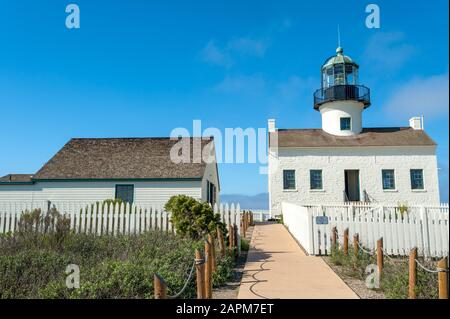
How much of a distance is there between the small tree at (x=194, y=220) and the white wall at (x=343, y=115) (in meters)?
17.5

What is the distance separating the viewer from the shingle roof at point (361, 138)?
22.4 m

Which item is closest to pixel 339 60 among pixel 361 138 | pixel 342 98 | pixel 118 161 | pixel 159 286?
pixel 342 98

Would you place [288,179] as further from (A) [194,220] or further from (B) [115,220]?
(A) [194,220]

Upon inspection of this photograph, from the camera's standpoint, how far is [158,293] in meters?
3.46

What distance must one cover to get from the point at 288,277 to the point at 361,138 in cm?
1928

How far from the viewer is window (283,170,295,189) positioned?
22391 millimetres

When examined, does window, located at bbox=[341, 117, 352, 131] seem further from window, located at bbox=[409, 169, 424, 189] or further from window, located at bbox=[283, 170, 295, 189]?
window, located at bbox=[283, 170, 295, 189]

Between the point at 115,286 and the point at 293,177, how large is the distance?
18.3 meters

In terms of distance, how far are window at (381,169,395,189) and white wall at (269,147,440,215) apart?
0.82 ft

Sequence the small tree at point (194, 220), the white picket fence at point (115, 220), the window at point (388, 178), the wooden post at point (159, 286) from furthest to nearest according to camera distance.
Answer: the window at point (388, 178) → the white picket fence at point (115, 220) → the small tree at point (194, 220) → the wooden post at point (159, 286)

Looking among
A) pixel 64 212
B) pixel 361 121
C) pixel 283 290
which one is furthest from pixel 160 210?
pixel 361 121

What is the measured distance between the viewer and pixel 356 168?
72.8ft

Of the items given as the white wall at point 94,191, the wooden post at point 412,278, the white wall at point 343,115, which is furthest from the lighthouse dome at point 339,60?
the wooden post at point 412,278

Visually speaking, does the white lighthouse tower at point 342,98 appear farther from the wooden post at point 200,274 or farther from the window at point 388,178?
the wooden post at point 200,274
